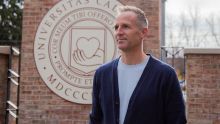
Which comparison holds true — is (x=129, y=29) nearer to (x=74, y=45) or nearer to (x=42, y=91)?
(x=74, y=45)

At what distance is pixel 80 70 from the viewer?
20.6 feet

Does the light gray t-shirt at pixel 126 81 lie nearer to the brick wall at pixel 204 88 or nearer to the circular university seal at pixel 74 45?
the brick wall at pixel 204 88

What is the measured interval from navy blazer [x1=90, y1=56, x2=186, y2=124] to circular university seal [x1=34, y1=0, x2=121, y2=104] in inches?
148

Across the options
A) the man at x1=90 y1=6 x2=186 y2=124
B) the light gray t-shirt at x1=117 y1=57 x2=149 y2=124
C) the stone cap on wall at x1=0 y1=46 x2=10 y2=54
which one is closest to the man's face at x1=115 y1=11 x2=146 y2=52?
the man at x1=90 y1=6 x2=186 y2=124

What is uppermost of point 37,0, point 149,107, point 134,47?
point 37,0

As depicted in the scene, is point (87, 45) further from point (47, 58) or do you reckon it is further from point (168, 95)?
point (168, 95)

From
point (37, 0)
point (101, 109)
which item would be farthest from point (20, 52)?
point (101, 109)

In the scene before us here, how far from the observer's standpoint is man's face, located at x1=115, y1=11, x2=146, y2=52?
2406 mm

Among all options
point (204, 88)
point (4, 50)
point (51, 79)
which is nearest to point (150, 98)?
point (204, 88)

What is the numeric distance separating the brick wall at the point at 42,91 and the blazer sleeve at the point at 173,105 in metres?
3.75

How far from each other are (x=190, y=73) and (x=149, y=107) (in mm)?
3721

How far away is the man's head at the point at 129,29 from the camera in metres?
2.41

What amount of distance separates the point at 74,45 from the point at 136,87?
4.02 m

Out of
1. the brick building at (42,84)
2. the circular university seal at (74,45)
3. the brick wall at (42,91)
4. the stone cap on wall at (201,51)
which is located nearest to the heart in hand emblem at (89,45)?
the circular university seal at (74,45)
